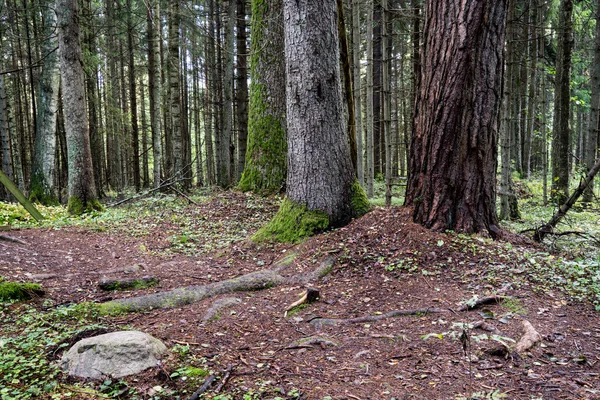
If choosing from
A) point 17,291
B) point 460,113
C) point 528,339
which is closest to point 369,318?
point 528,339

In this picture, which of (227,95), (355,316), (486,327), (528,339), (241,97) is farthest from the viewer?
(227,95)

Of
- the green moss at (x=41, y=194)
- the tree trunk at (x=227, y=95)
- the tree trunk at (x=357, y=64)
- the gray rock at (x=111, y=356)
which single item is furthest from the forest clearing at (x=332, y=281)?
the tree trunk at (x=227, y=95)

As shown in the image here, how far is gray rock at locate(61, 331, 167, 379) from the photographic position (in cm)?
244

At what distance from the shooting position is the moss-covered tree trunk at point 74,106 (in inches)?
333

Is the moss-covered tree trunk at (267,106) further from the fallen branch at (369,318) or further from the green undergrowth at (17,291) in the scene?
the fallen branch at (369,318)

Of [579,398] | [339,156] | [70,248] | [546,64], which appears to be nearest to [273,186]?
[339,156]

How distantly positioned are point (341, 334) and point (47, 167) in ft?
36.5

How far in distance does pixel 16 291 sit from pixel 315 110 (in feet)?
13.6

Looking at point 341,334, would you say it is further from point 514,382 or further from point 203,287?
point 203,287

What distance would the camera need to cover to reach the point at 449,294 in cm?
351

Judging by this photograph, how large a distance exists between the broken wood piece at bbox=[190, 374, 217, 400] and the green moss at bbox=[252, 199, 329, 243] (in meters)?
3.01

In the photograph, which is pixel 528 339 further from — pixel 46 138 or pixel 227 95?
pixel 227 95

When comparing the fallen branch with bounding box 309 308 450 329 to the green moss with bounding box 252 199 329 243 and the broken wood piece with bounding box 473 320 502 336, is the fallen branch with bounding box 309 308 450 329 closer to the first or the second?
the broken wood piece with bounding box 473 320 502 336

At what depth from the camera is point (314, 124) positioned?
5.38 m
